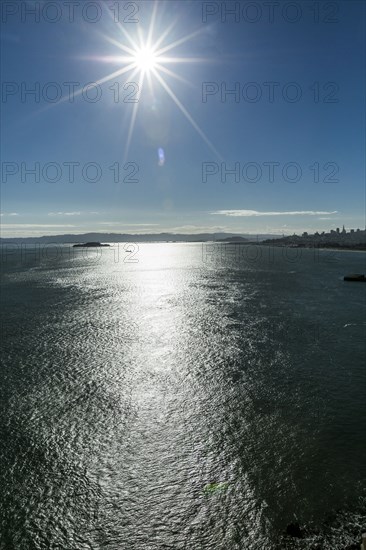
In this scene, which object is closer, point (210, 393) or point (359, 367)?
point (210, 393)

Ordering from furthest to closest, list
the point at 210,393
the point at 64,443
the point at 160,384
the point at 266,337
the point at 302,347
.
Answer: the point at 266,337 → the point at 302,347 → the point at 160,384 → the point at 210,393 → the point at 64,443

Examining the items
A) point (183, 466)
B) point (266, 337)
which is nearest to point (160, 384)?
point (183, 466)

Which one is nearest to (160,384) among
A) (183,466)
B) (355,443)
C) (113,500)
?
(183,466)

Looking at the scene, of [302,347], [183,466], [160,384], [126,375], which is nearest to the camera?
[183,466]

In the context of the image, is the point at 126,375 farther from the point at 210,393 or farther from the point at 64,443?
the point at 64,443

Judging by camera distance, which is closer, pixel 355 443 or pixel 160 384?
pixel 355 443

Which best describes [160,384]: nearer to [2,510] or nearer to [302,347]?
[2,510]
